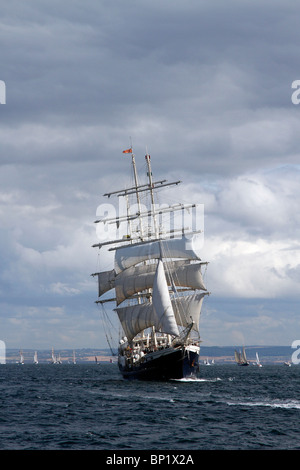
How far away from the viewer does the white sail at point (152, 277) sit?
11494 cm

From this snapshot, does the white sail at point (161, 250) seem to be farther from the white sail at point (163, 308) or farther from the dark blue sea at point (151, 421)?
the dark blue sea at point (151, 421)

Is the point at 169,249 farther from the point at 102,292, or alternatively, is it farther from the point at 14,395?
the point at 14,395

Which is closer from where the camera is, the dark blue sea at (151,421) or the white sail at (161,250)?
the dark blue sea at (151,421)

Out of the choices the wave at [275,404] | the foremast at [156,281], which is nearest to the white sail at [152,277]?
the foremast at [156,281]

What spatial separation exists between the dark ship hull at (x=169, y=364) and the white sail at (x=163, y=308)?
3196 millimetres

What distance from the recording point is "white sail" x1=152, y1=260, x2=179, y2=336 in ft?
329

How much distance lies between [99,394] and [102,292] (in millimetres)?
50946

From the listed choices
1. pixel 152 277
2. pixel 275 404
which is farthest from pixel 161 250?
pixel 275 404

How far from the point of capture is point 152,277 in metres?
115

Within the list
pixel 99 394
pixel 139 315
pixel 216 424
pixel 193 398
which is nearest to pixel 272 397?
pixel 193 398

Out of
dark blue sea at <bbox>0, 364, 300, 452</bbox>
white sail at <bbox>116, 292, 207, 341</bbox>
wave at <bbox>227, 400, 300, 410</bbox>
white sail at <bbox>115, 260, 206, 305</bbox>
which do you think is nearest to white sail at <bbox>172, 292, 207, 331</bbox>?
white sail at <bbox>116, 292, 207, 341</bbox>

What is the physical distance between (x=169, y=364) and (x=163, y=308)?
8660 mm

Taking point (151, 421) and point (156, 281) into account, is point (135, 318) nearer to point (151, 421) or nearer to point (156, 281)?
point (156, 281)

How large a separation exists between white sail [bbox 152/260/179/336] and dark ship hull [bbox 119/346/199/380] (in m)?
3.20
